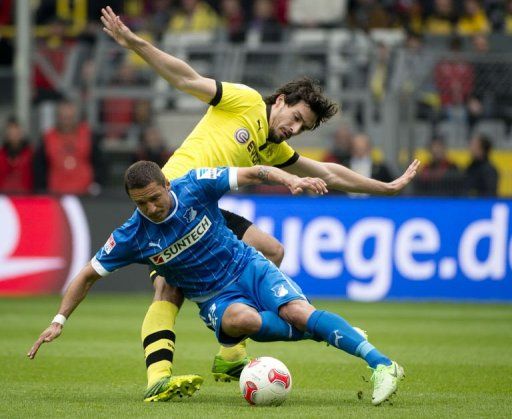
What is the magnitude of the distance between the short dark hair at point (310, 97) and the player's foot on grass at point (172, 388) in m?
2.18

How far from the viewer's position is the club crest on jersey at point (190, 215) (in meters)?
7.43

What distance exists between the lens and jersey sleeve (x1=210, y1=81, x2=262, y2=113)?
848 centimetres

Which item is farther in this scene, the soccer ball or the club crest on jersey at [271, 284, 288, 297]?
the club crest on jersey at [271, 284, 288, 297]

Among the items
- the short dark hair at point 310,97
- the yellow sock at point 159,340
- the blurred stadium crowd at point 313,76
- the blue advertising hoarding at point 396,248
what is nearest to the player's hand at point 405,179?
the short dark hair at point 310,97

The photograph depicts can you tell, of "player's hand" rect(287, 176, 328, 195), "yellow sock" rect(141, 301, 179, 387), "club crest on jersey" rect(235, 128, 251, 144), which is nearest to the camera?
"player's hand" rect(287, 176, 328, 195)

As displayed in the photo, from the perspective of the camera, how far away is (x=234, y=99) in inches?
336

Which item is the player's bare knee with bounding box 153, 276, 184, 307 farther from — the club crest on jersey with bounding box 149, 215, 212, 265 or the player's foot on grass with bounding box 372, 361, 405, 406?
the player's foot on grass with bounding box 372, 361, 405, 406

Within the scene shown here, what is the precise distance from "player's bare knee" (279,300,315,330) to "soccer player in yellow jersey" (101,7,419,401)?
3.07 feet

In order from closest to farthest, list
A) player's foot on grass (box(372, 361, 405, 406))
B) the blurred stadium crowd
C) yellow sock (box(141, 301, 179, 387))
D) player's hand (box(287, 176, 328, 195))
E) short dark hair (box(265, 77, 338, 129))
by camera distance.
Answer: player's hand (box(287, 176, 328, 195))
player's foot on grass (box(372, 361, 405, 406))
yellow sock (box(141, 301, 179, 387))
short dark hair (box(265, 77, 338, 129))
the blurred stadium crowd

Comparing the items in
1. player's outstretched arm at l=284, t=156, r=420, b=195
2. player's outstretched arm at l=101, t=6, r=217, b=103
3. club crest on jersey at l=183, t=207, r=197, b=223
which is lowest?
club crest on jersey at l=183, t=207, r=197, b=223

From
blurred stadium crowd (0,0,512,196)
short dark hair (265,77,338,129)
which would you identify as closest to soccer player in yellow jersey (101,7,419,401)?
short dark hair (265,77,338,129)

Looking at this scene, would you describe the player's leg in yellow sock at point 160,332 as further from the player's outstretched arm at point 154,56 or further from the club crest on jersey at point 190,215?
the player's outstretched arm at point 154,56

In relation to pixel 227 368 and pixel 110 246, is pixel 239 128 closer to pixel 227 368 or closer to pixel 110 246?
pixel 110 246

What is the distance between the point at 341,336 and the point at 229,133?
200 centimetres
